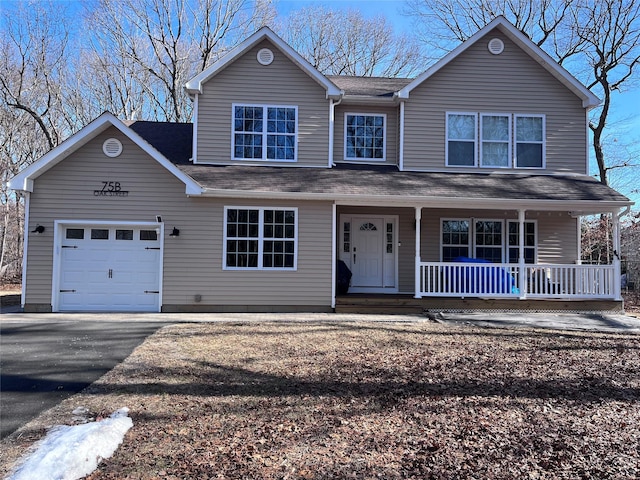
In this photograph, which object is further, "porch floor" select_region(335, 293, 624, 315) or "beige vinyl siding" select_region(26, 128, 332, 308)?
"porch floor" select_region(335, 293, 624, 315)

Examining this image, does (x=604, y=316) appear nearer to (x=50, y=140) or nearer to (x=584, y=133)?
(x=584, y=133)

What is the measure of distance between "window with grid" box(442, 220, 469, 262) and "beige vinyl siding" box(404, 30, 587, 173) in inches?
62.3

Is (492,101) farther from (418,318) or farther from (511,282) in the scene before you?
(418,318)

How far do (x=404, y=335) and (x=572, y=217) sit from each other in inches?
302

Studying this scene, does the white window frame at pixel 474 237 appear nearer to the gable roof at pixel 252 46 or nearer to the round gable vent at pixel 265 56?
the gable roof at pixel 252 46

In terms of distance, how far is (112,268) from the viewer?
11.2 m

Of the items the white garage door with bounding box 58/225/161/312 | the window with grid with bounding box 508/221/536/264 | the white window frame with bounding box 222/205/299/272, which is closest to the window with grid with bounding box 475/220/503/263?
the window with grid with bounding box 508/221/536/264

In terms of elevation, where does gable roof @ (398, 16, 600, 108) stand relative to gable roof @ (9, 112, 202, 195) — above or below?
above

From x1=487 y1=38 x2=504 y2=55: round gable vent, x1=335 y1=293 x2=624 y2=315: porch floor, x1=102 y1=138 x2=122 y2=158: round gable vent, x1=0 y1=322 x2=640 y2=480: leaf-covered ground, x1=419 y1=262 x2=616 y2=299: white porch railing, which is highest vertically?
x1=487 y1=38 x2=504 y2=55: round gable vent

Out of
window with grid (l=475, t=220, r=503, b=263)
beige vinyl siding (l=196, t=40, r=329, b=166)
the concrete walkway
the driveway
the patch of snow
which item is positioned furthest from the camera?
window with grid (l=475, t=220, r=503, b=263)

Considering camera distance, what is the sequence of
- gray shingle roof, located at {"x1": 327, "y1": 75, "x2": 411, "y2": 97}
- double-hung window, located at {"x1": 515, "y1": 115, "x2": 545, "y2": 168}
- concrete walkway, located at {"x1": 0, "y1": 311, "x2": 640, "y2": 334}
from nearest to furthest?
concrete walkway, located at {"x1": 0, "y1": 311, "x2": 640, "y2": 334} < double-hung window, located at {"x1": 515, "y1": 115, "x2": 545, "y2": 168} < gray shingle roof, located at {"x1": 327, "y1": 75, "x2": 411, "y2": 97}

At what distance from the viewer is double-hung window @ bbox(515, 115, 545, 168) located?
1277 cm

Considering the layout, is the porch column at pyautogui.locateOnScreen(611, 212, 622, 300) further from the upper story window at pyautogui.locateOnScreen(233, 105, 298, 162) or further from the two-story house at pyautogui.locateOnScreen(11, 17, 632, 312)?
the upper story window at pyautogui.locateOnScreen(233, 105, 298, 162)

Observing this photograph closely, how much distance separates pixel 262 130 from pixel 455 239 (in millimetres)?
6288
